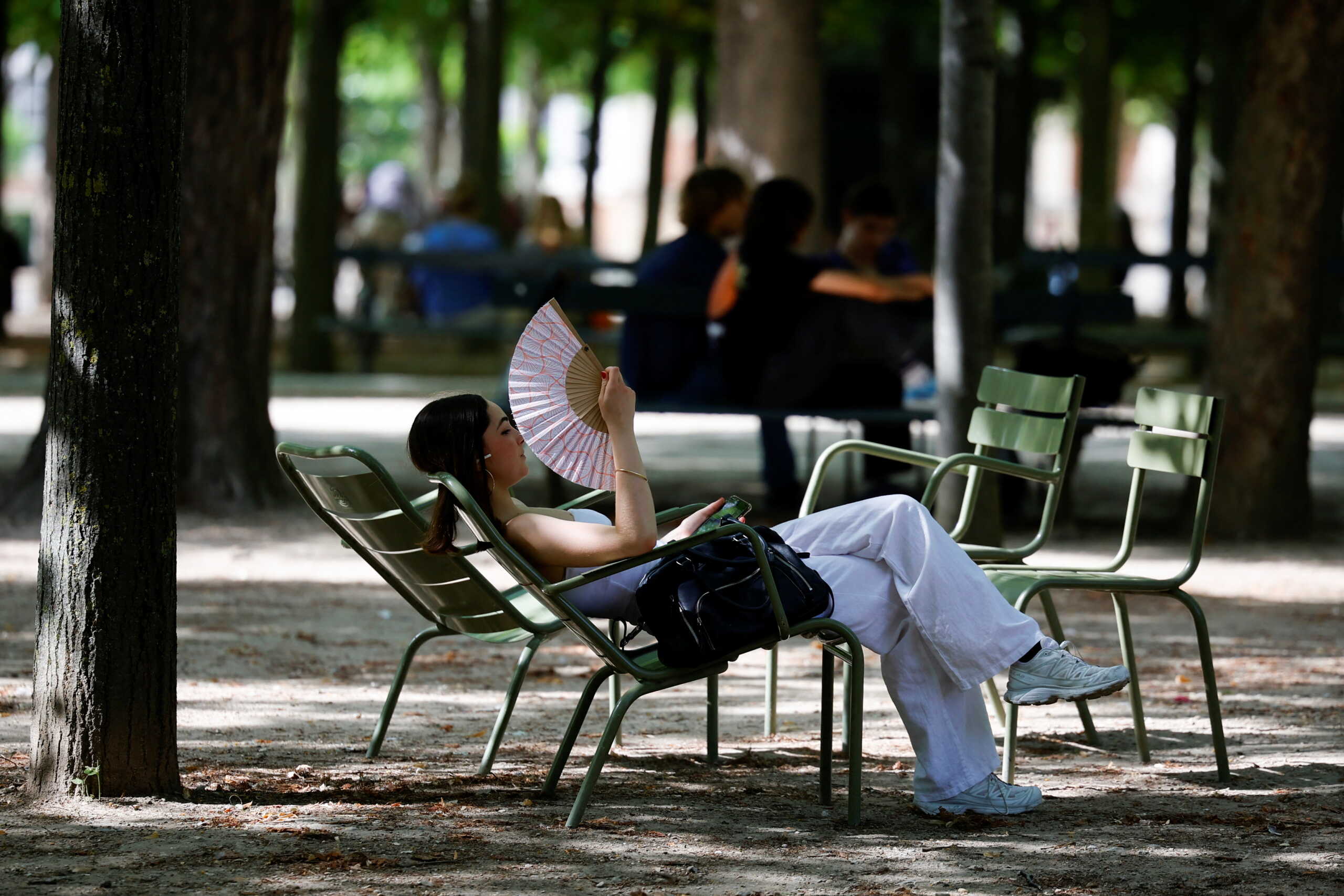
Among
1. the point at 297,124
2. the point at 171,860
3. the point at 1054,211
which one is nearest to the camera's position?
the point at 171,860

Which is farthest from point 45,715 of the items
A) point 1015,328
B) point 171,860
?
point 1015,328

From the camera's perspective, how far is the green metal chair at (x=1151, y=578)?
4578 millimetres

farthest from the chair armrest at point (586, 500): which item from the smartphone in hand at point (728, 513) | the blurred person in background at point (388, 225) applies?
the blurred person in background at point (388, 225)

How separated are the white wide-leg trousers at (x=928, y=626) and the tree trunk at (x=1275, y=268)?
4.98m

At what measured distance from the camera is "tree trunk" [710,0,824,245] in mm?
11656

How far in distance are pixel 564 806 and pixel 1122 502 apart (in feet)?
21.2

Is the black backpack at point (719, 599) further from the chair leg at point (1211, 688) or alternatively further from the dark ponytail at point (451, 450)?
the chair leg at point (1211, 688)

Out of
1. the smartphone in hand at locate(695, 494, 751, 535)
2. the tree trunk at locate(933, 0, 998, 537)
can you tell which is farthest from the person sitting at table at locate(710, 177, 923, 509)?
the smartphone in hand at locate(695, 494, 751, 535)

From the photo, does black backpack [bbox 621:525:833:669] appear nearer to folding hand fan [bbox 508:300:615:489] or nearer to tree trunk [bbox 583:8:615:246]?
folding hand fan [bbox 508:300:615:489]

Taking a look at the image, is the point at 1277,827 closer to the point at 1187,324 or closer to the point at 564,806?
the point at 564,806

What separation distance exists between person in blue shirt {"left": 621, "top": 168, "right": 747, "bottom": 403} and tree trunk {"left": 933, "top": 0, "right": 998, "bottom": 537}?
61.1 inches

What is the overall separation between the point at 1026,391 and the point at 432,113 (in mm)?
24562

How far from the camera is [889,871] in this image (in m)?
3.76

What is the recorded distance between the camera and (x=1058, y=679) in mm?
4199
